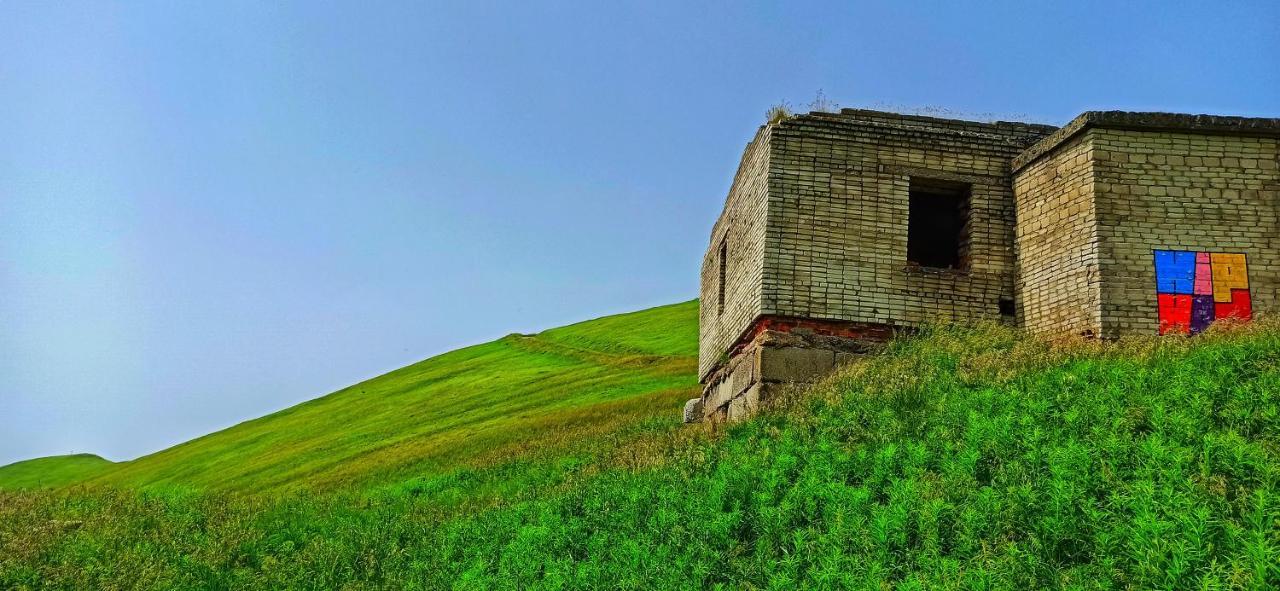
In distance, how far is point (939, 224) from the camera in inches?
624

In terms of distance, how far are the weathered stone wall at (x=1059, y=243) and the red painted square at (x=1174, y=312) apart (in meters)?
0.88

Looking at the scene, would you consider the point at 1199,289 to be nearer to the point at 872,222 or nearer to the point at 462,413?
the point at 872,222

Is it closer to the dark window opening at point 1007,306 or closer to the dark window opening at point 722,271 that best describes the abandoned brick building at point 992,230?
the dark window opening at point 1007,306

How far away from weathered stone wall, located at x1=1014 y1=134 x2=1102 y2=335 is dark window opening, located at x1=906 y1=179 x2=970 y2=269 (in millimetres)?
854

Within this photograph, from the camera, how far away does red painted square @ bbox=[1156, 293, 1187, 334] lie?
12.2 m

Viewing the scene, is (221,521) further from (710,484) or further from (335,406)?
(335,406)

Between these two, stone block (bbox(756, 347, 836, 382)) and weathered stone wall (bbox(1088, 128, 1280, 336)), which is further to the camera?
stone block (bbox(756, 347, 836, 382))

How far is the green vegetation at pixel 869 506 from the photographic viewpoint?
18.8 ft

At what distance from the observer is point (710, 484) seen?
9.16m

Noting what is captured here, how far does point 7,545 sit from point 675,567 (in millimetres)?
8335

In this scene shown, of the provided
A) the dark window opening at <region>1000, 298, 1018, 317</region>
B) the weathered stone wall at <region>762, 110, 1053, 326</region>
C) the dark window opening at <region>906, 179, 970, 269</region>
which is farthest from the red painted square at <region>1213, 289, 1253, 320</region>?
the dark window opening at <region>906, 179, 970, 269</region>

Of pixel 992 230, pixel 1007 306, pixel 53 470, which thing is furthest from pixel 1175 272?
pixel 53 470

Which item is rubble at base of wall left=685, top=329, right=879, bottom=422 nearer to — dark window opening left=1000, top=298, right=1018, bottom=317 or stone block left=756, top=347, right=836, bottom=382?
stone block left=756, top=347, right=836, bottom=382

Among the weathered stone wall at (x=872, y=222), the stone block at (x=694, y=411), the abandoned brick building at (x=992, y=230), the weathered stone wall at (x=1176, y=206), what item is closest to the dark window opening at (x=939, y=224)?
the abandoned brick building at (x=992, y=230)
